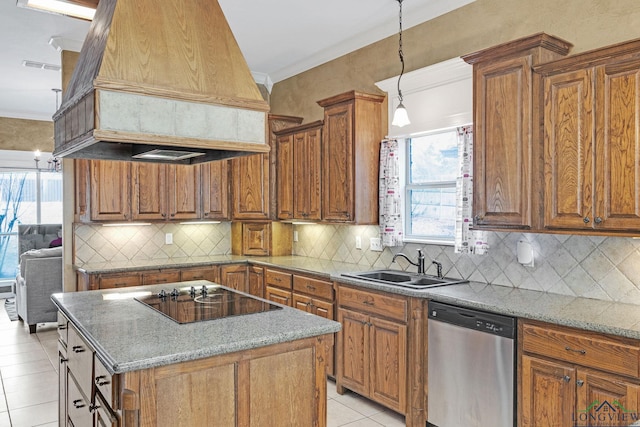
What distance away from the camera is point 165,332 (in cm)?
213

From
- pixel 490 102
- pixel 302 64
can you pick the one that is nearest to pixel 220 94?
pixel 490 102

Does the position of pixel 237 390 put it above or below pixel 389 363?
above

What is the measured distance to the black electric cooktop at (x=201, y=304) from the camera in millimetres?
2477

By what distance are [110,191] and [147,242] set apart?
784mm

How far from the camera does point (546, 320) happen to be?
96.3 inches

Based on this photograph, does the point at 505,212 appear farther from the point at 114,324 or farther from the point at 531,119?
the point at 114,324

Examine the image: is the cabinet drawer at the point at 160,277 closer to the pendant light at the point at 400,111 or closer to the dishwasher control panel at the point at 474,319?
the pendant light at the point at 400,111

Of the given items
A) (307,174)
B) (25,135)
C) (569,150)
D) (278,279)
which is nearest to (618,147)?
(569,150)

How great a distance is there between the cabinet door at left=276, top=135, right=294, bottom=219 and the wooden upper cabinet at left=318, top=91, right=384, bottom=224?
781mm

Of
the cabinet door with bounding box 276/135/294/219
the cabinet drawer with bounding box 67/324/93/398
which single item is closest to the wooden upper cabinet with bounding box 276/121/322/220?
the cabinet door with bounding box 276/135/294/219

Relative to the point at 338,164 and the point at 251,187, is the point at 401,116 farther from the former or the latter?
the point at 251,187

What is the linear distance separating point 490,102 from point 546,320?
1.37 meters

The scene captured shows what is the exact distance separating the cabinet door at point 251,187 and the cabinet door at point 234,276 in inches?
24.4

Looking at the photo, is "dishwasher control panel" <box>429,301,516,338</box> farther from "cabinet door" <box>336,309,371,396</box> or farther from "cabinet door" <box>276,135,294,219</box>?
"cabinet door" <box>276,135,294,219</box>
